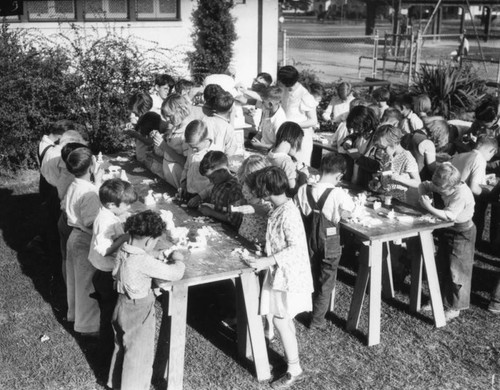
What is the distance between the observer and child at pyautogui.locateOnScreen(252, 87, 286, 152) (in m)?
7.96

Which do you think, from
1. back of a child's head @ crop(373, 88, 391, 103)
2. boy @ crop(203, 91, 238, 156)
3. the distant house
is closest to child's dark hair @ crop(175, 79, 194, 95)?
boy @ crop(203, 91, 238, 156)

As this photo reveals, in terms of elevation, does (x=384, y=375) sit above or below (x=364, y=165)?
below

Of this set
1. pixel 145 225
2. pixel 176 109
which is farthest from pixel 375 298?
pixel 176 109

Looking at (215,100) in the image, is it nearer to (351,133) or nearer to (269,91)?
(269,91)

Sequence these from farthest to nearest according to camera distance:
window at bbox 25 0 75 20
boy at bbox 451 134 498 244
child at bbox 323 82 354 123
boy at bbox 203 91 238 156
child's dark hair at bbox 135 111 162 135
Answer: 1. window at bbox 25 0 75 20
2. child at bbox 323 82 354 123
3. child's dark hair at bbox 135 111 162 135
4. boy at bbox 203 91 238 156
5. boy at bbox 451 134 498 244

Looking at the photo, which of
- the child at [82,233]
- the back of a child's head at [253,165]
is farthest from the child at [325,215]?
the child at [82,233]

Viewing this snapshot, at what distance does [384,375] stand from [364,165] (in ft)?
7.55

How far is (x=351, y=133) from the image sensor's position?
8.04 metres

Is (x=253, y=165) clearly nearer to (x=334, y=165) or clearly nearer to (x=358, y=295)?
(x=334, y=165)

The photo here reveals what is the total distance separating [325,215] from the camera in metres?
5.71

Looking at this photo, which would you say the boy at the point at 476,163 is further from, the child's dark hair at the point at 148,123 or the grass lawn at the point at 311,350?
the child's dark hair at the point at 148,123

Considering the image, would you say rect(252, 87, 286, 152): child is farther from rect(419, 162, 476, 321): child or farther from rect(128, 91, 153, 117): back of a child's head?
rect(419, 162, 476, 321): child

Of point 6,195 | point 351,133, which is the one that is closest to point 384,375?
point 351,133

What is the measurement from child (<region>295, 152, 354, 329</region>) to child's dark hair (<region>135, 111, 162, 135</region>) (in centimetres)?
303
